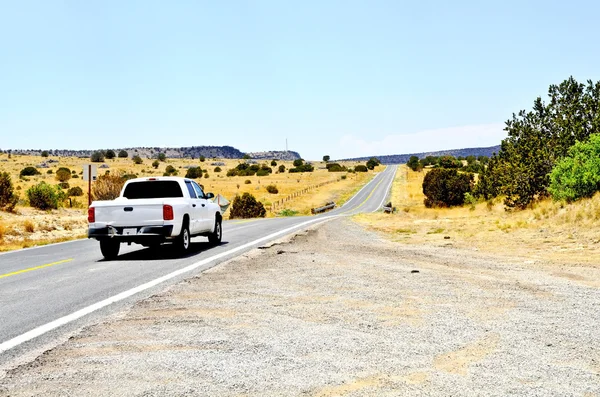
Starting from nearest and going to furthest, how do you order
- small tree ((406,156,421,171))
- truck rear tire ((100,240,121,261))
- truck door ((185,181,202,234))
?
truck rear tire ((100,240,121,261)) < truck door ((185,181,202,234)) < small tree ((406,156,421,171))

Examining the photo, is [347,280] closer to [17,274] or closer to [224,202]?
[17,274]

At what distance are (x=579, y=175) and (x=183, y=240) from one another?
50.9 feet

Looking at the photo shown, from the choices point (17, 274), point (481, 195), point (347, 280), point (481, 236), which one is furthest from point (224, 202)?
point (347, 280)

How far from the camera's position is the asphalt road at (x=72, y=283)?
6738 mm

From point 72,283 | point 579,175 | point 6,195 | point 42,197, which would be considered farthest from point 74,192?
point 72,283

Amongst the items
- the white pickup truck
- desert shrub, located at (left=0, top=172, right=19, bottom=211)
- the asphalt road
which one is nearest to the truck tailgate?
the white pickup truck

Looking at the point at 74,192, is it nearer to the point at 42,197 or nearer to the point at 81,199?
the point at 81,199

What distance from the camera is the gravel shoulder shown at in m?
4.62

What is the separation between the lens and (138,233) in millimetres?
14383

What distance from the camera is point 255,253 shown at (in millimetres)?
14992

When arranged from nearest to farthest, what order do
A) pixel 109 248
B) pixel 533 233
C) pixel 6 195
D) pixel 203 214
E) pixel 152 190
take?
pixel 109 248 → pixel 152 190 → pixel 203 214 → pixel 533 233 → pixel 6 195

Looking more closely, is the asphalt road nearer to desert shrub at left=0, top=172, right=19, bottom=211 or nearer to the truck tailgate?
the truck tailgate

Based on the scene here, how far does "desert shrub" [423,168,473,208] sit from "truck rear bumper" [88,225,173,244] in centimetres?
4647

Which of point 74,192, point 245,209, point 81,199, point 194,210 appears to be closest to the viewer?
point 194,210
